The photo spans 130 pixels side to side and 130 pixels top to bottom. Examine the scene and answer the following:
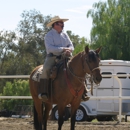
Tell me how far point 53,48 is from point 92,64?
1047 mm

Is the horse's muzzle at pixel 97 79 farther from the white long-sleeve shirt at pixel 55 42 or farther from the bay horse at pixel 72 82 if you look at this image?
the white long-sleeve shirt at pixel 55 42

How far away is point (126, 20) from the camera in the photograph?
3547 centimetres

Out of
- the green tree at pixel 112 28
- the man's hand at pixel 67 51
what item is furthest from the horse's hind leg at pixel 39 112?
the green tree at pixel 112 28

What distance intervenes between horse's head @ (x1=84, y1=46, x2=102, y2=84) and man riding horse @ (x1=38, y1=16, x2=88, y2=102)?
612 mm

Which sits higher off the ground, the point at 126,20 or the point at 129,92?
the point at 126,20

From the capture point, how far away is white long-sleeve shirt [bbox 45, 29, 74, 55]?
332 inches

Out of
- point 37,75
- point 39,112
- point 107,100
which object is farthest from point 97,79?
point 107,100

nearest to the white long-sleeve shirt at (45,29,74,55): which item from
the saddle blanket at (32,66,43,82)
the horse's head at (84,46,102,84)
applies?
the saddle blanket at (32,66,43,82)

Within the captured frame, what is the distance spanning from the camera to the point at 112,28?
3519 cm

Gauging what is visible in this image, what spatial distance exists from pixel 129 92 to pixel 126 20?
63.6ft

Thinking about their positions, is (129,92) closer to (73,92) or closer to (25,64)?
(73,92)

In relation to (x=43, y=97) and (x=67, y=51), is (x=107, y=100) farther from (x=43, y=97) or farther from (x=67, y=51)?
(x=67, y=51)

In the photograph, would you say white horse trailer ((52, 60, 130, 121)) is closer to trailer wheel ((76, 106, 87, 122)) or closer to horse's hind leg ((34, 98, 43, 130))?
trailer wheel ((76, 106, 87, 122))

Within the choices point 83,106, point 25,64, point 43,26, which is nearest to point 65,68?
point 83,106
